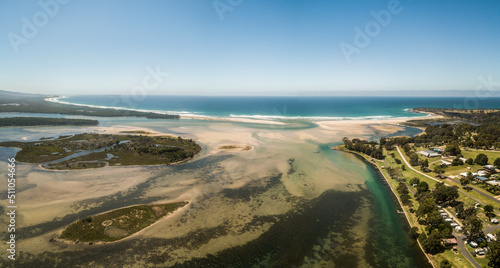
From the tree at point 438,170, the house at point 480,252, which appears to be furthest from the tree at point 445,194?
the tree at point 438,170

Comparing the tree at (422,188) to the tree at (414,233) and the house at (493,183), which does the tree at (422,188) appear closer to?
the house at (493,183)

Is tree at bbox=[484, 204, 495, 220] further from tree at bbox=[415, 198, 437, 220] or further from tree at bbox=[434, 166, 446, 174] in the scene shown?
tree at bbox=[434, 166, 446, 174]

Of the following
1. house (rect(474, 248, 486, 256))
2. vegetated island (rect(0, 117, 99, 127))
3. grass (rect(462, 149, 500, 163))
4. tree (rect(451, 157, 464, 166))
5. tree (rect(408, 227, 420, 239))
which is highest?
vegetated island (rect(0, 117, 99, 127))

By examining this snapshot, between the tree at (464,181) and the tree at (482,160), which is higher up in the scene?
the tree at (482,160)

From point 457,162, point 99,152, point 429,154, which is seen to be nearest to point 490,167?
point 457,162

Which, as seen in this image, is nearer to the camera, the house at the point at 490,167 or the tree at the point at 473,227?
the tree at the point at 473,227

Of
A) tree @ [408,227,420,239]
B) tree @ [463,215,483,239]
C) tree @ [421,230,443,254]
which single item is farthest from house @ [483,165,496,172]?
tree @ [421,230,443,254]

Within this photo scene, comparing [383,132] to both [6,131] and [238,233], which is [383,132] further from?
[6,131]
